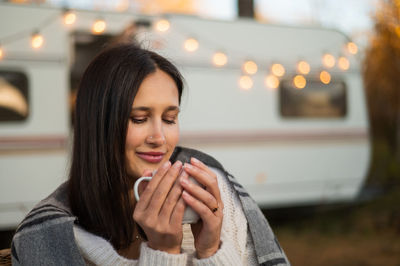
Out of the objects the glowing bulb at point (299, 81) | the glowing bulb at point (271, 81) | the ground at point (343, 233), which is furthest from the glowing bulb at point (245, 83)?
the ground at point (343, 233)

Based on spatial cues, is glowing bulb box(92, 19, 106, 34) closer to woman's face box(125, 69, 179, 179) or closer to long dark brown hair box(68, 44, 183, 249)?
long dark brown hair box(68, 44, 183, 249)

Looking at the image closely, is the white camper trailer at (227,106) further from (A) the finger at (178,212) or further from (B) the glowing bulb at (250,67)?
(A) the finger at (178,212)

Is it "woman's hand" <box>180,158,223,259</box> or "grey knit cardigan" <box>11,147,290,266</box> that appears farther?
"grey knit cardigan" <box>11,147,290,266</box>

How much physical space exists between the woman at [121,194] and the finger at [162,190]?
15cm

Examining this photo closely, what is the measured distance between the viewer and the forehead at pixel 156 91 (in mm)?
1555

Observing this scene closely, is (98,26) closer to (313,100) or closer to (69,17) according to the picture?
(69,17)

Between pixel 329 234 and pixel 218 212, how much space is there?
5.62 m

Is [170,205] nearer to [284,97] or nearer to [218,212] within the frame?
[218,212]

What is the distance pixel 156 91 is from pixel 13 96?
4287 mm

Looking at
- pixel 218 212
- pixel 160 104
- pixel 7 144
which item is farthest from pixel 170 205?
pixel 7 144

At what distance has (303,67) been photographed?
6.75 meters

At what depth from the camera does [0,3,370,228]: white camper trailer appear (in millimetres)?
5355

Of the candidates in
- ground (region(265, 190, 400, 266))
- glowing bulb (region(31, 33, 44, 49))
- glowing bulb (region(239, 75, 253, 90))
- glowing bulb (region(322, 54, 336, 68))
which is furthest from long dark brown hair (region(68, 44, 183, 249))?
glowing bulb (region(322, 54, 336, 68))

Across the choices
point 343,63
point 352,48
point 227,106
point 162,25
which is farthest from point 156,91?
point 352,48
